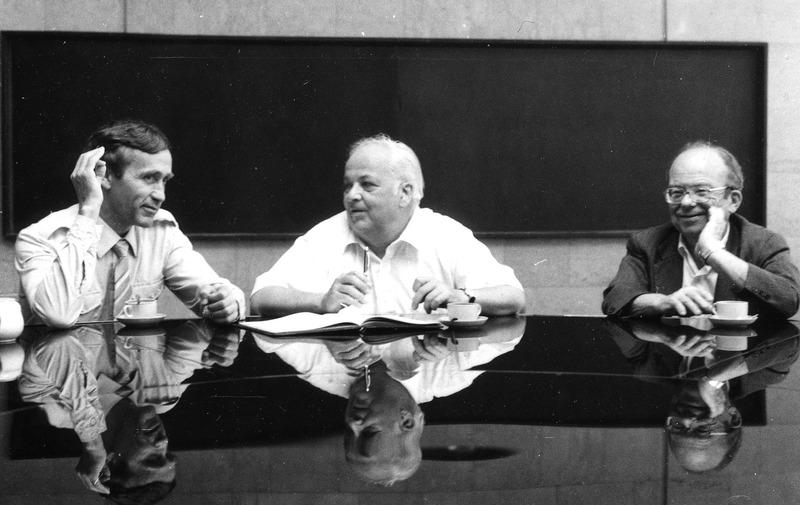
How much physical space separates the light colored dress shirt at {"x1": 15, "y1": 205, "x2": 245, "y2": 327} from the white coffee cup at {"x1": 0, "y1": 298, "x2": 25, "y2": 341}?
231 millimetres

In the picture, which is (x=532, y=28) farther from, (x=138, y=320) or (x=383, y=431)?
(x=383, y=431)

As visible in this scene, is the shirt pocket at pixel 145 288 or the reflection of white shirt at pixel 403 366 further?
the shirt pocket at pixel 145 288

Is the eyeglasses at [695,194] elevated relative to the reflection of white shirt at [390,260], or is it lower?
elevated

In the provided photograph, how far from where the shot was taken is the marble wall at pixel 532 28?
12.0 ft

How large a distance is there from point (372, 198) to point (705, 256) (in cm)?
97

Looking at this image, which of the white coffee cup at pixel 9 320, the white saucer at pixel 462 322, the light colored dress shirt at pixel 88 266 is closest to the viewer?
the white coffee cup at pixel 9 320

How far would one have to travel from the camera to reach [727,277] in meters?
2.42

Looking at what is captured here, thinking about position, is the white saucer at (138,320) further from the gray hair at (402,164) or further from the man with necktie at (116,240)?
the gray hair at (402,164)

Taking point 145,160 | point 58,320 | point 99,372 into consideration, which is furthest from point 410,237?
point 99,372

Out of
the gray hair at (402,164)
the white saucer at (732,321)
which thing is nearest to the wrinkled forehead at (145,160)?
the gray hair at (402,164)

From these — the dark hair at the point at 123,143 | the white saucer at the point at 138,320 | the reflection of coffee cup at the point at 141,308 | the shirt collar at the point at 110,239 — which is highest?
the dark hair at the point at 123,143

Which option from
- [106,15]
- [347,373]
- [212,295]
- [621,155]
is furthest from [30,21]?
[347,373]

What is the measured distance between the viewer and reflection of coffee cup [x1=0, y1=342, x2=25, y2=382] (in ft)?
4.50

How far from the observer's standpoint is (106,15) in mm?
3639
